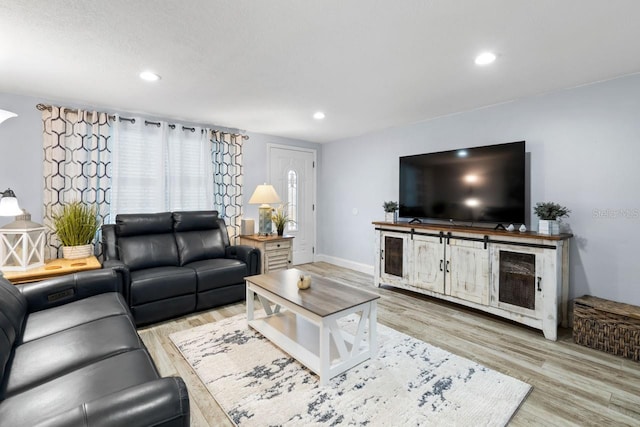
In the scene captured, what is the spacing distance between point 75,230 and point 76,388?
8.29 ft

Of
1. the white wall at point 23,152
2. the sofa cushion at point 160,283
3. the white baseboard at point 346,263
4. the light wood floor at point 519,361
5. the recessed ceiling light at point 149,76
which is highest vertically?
the recessed ceiling light at point 149,76

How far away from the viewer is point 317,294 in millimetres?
2402

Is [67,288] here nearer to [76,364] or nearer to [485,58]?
[76,364]

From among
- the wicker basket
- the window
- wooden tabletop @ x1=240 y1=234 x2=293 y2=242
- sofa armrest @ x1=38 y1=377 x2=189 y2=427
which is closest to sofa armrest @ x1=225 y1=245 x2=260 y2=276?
wooden tabletop @ x1=240 y1=234 x2=293 y2=242

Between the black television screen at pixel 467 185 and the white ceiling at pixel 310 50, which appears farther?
the black television screen at pixel 467 185

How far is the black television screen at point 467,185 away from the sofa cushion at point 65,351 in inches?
134

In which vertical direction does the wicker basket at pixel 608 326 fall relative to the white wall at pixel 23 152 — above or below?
below

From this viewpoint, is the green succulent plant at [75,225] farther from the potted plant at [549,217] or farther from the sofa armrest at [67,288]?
the potted plant at [549,217]

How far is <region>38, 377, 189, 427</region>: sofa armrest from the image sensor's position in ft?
2.95

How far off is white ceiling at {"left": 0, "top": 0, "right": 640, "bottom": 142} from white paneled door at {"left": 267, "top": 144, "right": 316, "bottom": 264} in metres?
1.81

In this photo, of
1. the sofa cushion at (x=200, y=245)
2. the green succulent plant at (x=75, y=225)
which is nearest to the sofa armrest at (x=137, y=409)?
the sofa cushion at (x=200, y=245)

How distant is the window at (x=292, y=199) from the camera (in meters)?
5.43

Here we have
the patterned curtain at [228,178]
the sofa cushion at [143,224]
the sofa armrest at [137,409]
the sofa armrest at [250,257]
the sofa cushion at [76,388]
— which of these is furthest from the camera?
the patterned curtain at [228,178]

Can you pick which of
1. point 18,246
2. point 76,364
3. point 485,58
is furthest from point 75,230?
point 485,58
